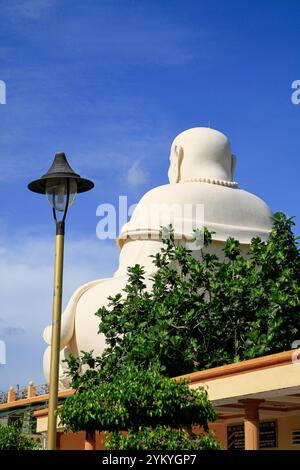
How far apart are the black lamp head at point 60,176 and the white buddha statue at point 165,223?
14.8m

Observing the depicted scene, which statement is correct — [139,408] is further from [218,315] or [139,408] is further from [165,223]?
[165,223]

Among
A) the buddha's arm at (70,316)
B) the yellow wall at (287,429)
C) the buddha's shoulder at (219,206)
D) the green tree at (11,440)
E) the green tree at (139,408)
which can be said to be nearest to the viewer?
the green tree at (139,408)

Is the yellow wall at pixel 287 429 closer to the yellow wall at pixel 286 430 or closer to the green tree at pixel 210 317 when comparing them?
the yellow wall at pixel 286 430

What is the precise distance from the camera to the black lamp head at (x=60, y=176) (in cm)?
831

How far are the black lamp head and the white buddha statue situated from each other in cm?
1482

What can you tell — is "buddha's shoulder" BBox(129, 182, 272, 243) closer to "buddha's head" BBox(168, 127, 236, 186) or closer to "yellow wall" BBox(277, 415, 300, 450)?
"buddha's head" BBox(168, 127, 236, 186)

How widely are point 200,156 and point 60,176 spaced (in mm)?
19799

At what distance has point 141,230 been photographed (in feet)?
81.3

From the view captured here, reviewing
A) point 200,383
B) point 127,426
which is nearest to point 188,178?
point 200,383

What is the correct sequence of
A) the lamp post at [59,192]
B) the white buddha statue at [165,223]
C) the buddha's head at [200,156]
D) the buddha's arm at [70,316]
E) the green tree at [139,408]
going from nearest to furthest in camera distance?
the lamp post at [59,192] → the green tree at [139,408] → the white buddha statue at [165,223] → the buddha's arm at [70,316] → the buddha's head at [200,156]

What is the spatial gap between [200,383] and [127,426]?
2.79 m

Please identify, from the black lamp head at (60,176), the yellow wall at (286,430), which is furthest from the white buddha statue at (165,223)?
the black lamp head at (60,176)

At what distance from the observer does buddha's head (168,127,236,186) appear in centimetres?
2767
